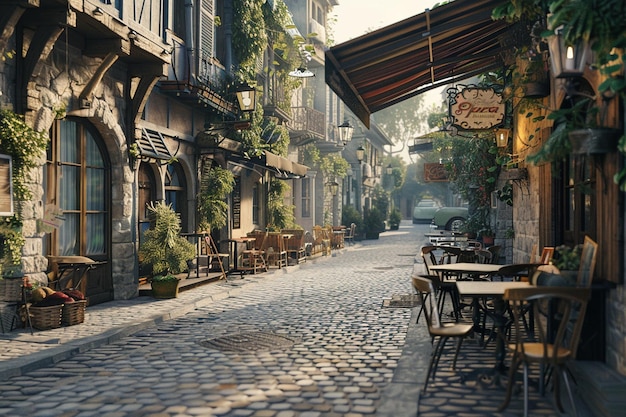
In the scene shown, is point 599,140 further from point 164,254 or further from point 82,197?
point 164,254

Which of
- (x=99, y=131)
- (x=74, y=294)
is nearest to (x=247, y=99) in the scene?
(x=99, y=131)

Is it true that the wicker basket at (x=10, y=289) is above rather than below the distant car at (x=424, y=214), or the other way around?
below

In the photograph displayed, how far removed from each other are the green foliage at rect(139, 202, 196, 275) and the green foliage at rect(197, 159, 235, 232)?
287cm

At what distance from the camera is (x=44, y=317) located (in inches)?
325

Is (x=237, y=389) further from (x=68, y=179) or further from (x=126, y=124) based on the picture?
(x=126, y=124)

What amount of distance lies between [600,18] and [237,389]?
13.3ft

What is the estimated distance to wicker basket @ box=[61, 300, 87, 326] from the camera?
8.55 m

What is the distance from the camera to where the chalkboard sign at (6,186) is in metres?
7.88

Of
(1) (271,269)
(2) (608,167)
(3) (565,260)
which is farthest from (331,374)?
(1) (271,269)

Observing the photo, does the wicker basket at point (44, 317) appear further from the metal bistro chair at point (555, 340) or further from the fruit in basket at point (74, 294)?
the metal bistro chair at point (555, 340)

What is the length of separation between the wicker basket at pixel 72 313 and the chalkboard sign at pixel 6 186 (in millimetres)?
1414

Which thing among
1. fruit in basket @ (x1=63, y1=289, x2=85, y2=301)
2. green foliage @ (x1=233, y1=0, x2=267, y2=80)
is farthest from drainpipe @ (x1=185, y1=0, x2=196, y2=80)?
fruit in basket @ (x1=63, y1=289, x2=85, y2=301)

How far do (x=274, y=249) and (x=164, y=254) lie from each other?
657 cm

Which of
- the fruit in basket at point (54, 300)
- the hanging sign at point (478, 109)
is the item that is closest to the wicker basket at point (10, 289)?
the fruit in basket at point (54, 300)
